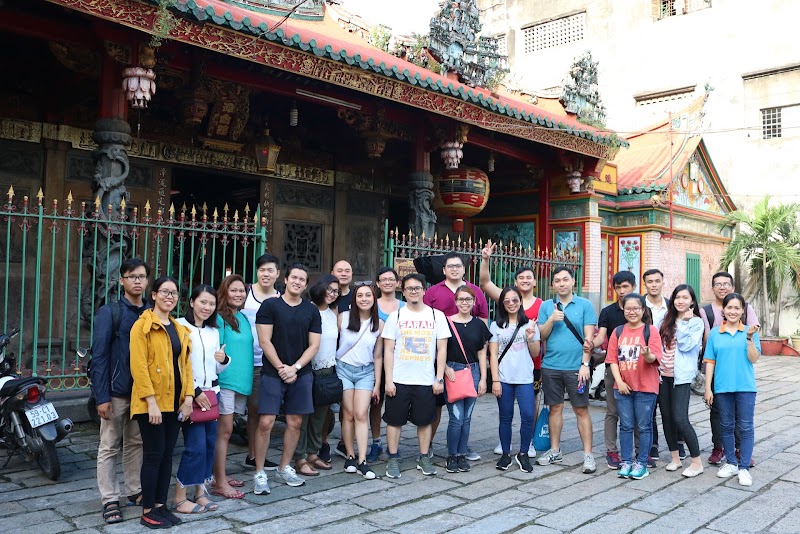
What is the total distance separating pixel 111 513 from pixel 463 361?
272cm

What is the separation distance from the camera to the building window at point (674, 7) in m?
19.7

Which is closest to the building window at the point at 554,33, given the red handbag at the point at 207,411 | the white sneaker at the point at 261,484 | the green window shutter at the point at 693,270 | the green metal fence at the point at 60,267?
the green window shutter at the point at 693,270

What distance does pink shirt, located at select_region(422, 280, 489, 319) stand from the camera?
566cm

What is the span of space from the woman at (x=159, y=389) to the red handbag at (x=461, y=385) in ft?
6.77

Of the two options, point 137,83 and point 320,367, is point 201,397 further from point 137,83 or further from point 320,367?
point 137,83

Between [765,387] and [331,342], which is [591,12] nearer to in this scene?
[765,387]

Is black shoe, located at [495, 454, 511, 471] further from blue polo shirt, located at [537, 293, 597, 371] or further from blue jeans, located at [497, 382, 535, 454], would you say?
blue polo shirt, located at [537, 293, 597, 371]

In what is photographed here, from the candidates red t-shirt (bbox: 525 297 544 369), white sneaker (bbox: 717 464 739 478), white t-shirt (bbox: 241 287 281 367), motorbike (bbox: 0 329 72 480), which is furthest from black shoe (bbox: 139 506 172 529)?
white sneaker (bbox: 717 464 739 478)

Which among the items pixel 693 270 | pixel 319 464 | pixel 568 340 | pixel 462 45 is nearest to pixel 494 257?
pixel 462 45

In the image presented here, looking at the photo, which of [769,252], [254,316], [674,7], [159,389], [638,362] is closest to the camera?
[159,389]

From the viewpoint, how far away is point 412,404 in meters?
5.13

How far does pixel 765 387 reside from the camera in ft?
34.4

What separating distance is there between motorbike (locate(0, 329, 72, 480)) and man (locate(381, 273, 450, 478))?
244 cm

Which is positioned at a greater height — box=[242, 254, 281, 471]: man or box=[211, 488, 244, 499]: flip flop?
box=[242, 254, 281, 471]: man
